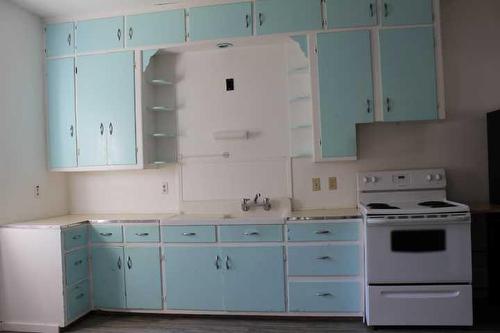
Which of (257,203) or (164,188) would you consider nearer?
(257,203)

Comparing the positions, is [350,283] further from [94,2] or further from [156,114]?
[94,2]

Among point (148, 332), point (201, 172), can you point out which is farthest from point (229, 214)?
point (148, 332)

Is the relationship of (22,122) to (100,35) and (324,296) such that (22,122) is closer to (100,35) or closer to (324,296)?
(100,35)

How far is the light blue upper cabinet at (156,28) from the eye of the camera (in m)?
3.28

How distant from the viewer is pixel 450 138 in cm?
330

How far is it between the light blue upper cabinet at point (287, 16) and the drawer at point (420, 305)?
224 centimetres

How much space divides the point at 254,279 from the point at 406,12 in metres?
2.58

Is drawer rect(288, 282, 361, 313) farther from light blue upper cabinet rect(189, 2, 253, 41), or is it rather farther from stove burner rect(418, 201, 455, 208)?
light blue upper cabinet rect(189, 2, 253, 41)

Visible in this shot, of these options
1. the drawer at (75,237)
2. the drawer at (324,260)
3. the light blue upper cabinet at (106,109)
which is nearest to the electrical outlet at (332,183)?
the drawer at (324,260)

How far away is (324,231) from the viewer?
2900mm

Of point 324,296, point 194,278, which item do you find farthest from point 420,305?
point 194,278

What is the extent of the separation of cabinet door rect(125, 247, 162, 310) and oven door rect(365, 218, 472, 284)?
5.80 feet

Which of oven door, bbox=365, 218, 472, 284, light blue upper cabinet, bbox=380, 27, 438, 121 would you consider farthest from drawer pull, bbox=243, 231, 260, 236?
light blue upper cabinet, bbox=380, 27, 438, 121

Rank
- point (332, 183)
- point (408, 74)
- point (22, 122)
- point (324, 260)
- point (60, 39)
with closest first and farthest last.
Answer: point (324, 260), point (408, 74), point (22, 122), point (332, 183), point (60, 39)
